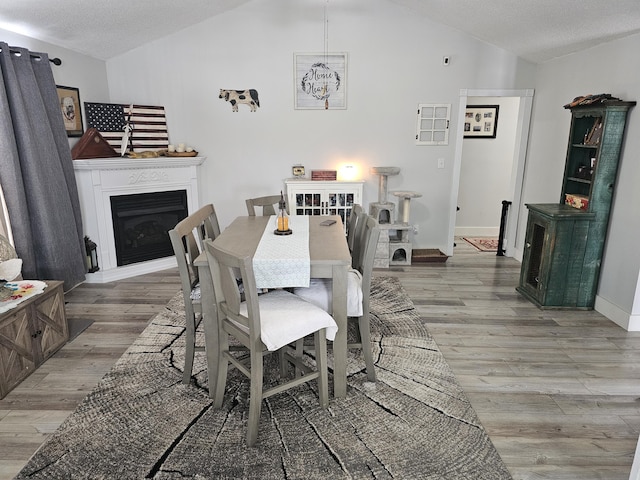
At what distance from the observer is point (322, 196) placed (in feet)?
15.5


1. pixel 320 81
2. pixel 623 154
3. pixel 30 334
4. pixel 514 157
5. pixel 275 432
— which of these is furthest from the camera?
pixel 514 157

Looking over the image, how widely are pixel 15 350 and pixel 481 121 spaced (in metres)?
5.73

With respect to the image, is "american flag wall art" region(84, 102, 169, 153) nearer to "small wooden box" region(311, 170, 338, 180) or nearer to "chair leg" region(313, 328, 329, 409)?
"small wooden box" region(311, 170, 338, 180)

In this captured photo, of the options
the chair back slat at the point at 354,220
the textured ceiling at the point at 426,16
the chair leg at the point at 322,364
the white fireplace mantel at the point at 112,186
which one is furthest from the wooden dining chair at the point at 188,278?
the textured ceiling at the point at 426,16

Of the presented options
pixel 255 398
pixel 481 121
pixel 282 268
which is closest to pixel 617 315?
pixel 282 268

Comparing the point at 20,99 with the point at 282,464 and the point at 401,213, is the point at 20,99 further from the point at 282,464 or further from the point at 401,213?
the point at 401,213

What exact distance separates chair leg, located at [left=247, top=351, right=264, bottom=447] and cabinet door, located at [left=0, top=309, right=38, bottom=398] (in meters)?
1.46

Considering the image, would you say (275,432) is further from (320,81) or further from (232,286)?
(320,81)

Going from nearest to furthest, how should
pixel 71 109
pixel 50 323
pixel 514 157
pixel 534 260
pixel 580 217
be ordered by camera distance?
pixel 50 323, pixel 580 217, pixel 534 260, pixel 71 109, pixel 514 157

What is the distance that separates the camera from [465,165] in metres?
5.97

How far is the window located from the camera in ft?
15.5

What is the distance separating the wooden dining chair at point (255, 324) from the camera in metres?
1.87

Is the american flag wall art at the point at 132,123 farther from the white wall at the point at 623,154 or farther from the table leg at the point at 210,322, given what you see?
the white wall at the point at 623,154

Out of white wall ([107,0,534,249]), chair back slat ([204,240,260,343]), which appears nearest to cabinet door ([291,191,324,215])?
white wall ([107,0,534,249])
